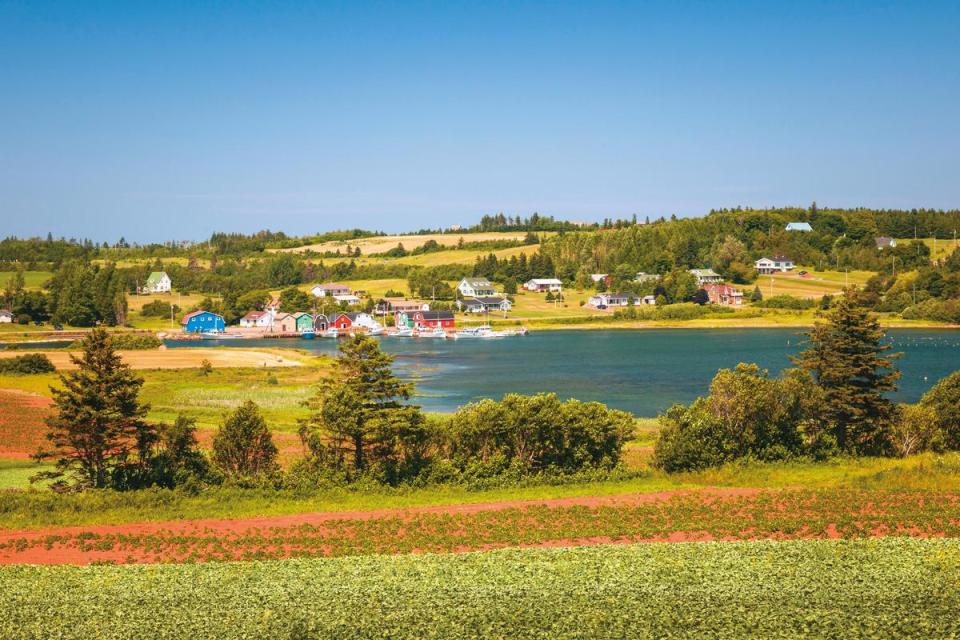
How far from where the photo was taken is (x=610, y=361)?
72000 mm

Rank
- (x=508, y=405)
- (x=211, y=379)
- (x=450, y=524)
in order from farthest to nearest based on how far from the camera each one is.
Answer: (x=211, y=379)
(x=508, y=405)
(x=450, y=524)

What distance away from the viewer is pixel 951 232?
160250 millimetres

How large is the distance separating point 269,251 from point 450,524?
185 metres

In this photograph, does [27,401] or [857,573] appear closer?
[857,573]

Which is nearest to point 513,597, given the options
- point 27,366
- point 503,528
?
point 503,528

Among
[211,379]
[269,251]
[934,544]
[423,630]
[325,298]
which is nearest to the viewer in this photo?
[423,630]

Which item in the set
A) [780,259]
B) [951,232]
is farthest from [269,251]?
[951,232]

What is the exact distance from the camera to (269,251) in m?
198

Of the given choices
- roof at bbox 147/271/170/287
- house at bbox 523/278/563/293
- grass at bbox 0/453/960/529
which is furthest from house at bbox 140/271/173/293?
grass at bbox 0/453/960/529

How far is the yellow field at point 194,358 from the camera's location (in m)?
70.4

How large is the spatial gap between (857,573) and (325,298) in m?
124

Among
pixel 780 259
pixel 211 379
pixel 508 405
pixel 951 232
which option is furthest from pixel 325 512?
pixel 951 232

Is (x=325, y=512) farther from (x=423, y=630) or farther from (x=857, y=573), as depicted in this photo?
(x=857, y=573)

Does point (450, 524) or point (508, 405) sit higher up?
point (508, 405)
